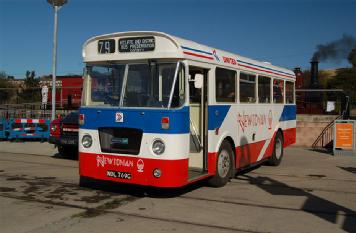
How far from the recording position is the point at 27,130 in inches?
792

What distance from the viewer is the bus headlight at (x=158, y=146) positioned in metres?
7.67

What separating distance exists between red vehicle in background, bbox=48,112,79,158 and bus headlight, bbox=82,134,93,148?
5346 mm

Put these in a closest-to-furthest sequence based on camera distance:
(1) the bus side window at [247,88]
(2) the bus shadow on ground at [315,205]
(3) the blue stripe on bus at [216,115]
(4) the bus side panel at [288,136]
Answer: (2) the bus shadow on ground at [315,205] → (3) the blue stripe on bus at [216,115] → (1) the bus side window at [247,88] → (4) the bus side panel at [288,136]

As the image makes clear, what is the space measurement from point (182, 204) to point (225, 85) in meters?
2.86

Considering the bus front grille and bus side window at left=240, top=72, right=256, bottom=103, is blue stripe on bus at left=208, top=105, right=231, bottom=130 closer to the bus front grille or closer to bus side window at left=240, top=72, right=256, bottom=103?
bus side window at left=240, top=72, right=256, bottom=103

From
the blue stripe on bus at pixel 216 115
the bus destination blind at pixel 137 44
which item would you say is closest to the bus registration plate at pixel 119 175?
the blue stripe on bus at pixel 216 115

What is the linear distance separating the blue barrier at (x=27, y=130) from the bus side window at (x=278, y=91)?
10.9 metres

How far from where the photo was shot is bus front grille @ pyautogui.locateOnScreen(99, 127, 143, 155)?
26.1 ft

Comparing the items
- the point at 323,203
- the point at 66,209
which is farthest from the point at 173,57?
the point at 323,203

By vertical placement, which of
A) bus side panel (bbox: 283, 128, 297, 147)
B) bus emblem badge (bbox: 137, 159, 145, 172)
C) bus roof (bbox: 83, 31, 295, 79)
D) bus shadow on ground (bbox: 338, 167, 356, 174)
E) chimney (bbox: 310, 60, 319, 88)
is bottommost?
bus shadow on ground (bbox: 338, 167, 356, 174)

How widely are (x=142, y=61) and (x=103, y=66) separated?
919 mm

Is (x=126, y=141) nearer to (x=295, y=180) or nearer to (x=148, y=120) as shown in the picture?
(x=148, y=120)

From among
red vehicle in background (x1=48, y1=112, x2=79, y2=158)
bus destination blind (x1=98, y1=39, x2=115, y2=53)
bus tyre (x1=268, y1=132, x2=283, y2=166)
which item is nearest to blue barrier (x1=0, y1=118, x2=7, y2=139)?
red vehicle in background (x1=48, y1=112, x2=79, y2=158)

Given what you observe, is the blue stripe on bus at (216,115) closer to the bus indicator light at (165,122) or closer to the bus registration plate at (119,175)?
the bus indicator light at (165,122)
